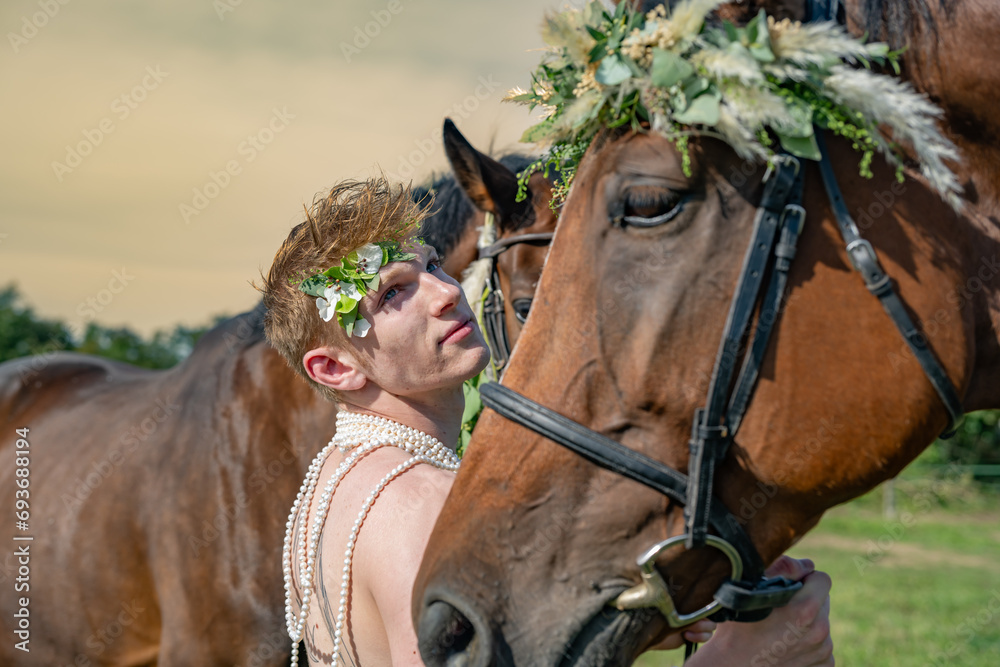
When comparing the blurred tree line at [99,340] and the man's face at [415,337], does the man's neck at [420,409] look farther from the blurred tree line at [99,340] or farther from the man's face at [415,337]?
the blurred tree line at [99,340]

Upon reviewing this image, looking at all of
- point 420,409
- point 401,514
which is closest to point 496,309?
point 420,409

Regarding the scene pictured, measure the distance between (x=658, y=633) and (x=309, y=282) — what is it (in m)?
1.34

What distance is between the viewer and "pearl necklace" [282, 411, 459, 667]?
2088 millimetres

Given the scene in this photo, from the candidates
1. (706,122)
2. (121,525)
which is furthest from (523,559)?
(121,525)

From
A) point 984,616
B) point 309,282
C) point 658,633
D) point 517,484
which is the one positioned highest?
point 309,282

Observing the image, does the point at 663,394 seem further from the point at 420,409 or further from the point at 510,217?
the point at 510,217

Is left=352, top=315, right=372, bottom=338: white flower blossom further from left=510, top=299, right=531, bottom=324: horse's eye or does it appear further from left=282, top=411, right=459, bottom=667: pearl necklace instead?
left=510, top=299, right=531, bottom=324: horse's eye

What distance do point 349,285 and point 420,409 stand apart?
43cm

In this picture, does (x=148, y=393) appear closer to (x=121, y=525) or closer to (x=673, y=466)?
(x=121, y=525)

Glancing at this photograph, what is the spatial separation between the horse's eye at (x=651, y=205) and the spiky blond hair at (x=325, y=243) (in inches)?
37.0

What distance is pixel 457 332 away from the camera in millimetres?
2400

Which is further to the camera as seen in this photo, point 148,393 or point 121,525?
point 148,393

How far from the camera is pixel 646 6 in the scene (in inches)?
72.1

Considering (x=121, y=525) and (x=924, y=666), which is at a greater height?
(x=121, y=525)
